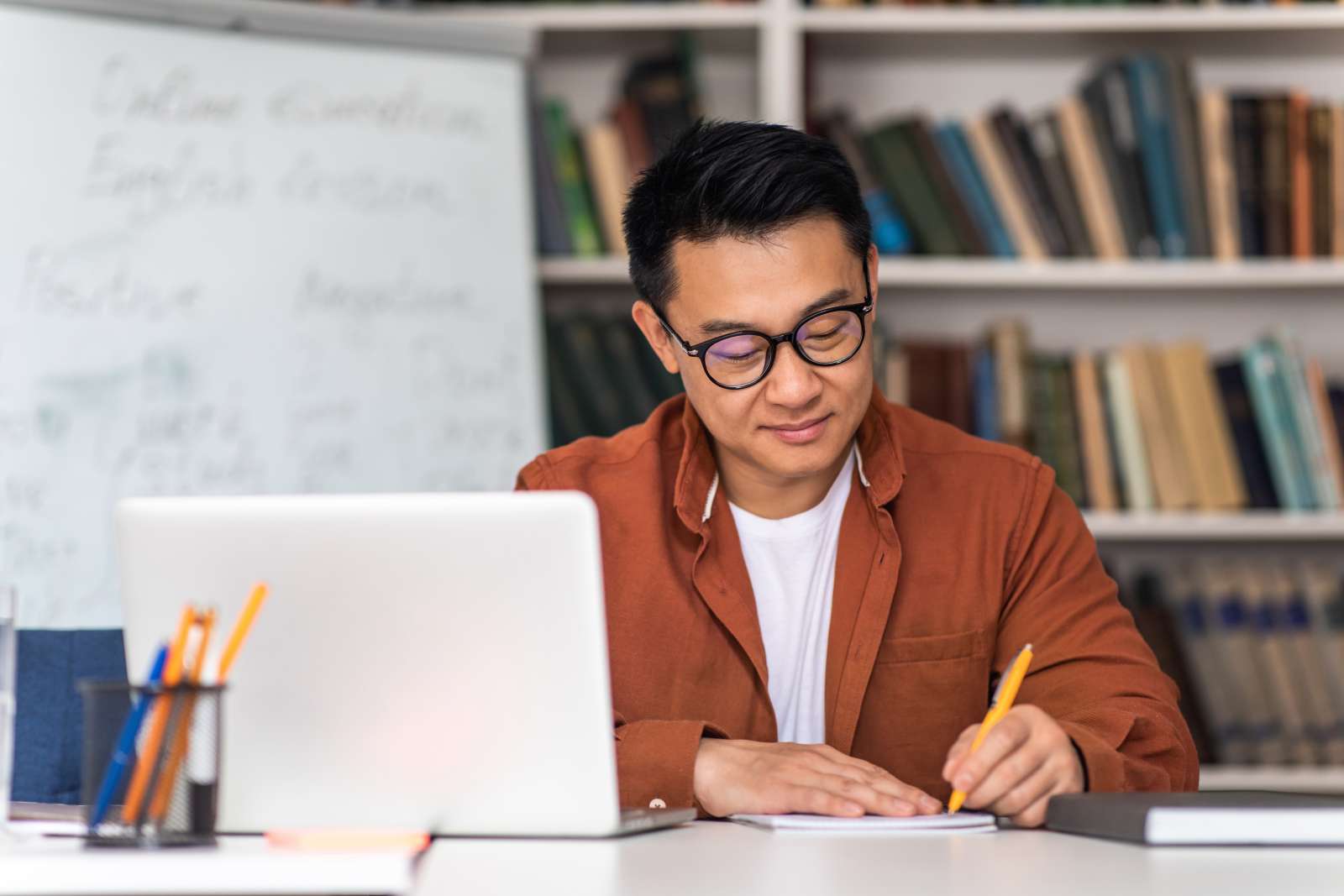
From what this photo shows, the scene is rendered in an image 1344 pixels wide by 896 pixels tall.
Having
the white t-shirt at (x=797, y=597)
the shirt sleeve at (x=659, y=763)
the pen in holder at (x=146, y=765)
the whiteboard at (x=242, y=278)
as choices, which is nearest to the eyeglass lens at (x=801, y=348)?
the white t-shirt at (x=797, y=597)

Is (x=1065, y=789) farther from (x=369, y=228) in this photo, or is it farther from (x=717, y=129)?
(x=369, y=228)

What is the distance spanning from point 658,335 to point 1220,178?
143 cm

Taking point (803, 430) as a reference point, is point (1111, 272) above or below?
above

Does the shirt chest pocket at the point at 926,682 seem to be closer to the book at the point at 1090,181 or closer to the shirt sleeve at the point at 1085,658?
the shirt sleeve at the point at 1085,658

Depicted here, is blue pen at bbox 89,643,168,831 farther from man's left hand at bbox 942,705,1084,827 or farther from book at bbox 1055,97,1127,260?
book at bbox 1055,97,1127,260

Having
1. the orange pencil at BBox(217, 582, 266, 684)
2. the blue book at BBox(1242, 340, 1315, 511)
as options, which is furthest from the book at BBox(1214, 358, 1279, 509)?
the orange pencil at BBox(217, 582, 266, 684)

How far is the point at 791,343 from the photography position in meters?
1.56

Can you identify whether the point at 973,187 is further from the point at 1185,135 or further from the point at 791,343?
the point at 791,343

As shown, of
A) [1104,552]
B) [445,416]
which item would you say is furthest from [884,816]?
[1104,552]

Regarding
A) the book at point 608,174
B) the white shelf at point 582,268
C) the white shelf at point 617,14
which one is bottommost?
the white shelf at point 582,268

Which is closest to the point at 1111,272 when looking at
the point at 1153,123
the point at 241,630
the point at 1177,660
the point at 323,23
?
the point at 1153,123

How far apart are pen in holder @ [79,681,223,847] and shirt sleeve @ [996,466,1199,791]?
72 cm

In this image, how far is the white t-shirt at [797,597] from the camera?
165 cm

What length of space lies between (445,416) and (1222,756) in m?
1.48
